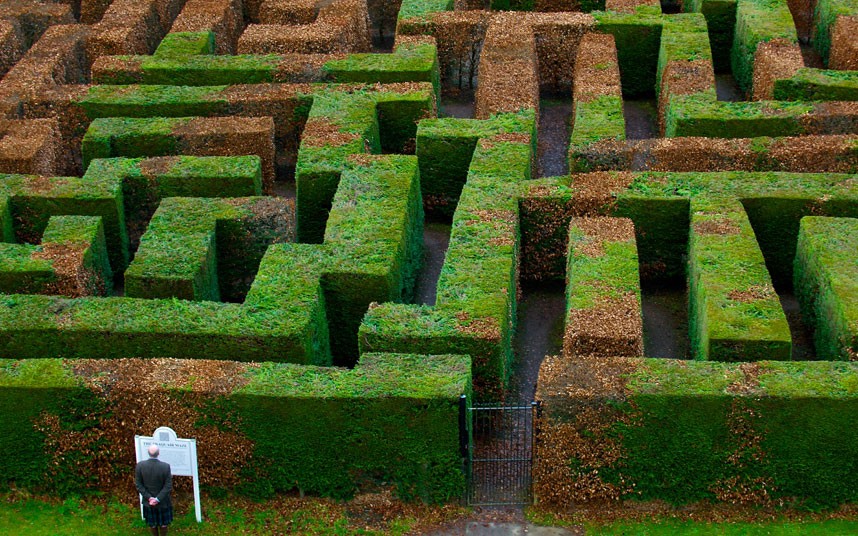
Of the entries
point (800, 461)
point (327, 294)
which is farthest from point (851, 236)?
point (327, 294)

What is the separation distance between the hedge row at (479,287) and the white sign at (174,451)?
4100 mm

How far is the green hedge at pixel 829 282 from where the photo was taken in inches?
907

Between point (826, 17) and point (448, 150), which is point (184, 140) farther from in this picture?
point (826, 17)

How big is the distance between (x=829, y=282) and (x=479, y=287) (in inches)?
275

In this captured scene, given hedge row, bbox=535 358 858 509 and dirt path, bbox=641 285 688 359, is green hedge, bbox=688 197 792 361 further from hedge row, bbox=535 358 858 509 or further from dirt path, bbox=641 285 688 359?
hedge row, bbox=535 358 858 509

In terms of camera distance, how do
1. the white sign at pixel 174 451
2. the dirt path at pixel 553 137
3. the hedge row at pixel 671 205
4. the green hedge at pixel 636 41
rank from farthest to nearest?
the green hedge at pixel 636 41, the dirt path at pixel 553 137, the hedge row at pixel 671 205, the white sign at pixel 174 451

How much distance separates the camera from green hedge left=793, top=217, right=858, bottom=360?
23.0m

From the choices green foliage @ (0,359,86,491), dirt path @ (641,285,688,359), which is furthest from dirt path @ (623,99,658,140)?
green foliage @ (0,359,86,491)

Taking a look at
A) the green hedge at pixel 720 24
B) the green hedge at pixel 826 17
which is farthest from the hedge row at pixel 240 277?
the green hedge at pixel 826 17

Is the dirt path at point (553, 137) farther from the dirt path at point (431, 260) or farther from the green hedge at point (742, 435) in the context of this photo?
the green hedge at point (742, 435)

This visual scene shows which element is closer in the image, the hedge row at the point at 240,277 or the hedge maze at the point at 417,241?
the hedge maze at the point at 417,241

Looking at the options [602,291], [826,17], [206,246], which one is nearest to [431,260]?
[206,246]

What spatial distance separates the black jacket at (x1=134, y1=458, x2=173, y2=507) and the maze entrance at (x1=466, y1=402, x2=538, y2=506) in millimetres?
5253

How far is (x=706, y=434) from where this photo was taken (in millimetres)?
20625
